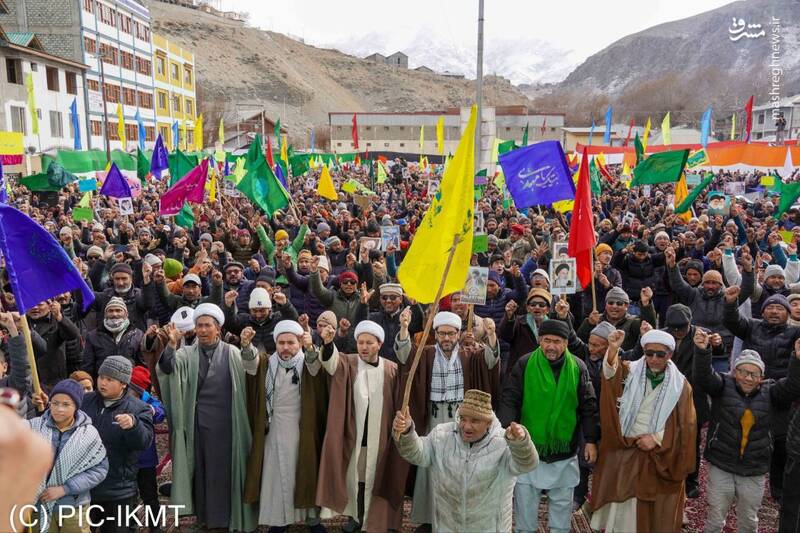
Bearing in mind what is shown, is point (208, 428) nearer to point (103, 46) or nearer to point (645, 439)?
point (645, 439)

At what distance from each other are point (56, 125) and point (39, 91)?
82.0 inches

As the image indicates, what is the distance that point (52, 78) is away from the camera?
34.4m

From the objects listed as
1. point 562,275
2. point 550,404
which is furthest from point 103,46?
point 550,404

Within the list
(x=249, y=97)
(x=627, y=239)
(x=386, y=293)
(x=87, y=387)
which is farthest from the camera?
(x=249, y=97)

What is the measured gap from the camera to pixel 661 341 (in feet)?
13.8

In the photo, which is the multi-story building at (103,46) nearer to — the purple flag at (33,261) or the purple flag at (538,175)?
the purple flag at (538,175)

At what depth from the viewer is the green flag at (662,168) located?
12.0m

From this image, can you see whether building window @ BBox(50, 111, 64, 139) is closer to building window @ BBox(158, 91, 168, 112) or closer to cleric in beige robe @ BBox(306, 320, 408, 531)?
building window @ BBox(158, 91, 168, 112)

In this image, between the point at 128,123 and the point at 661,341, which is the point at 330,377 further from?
the point at 128,123

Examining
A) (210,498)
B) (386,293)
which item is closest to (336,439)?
(210,498)

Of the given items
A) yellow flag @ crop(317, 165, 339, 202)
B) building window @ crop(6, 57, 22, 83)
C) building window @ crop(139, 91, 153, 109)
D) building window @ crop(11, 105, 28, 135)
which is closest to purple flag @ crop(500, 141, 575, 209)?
yellow flag @ crop(317, 165, 339, 202)

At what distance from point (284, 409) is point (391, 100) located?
129197 mm

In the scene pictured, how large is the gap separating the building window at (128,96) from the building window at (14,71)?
1338 centimetres

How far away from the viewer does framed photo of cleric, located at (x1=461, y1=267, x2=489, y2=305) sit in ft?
18.0
